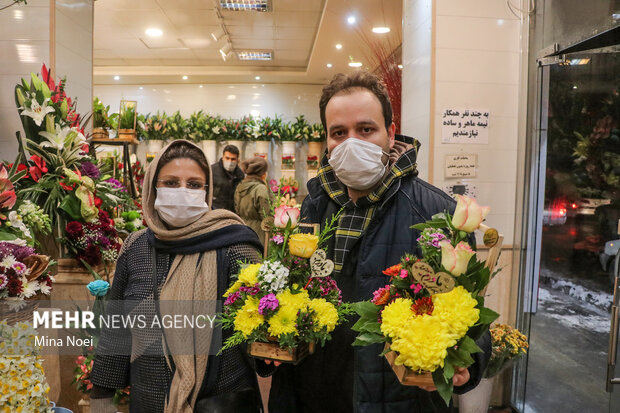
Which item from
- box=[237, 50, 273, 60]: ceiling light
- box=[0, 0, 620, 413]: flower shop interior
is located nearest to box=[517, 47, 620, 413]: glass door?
box=[0, 0, 620, 413]: flower shop interior

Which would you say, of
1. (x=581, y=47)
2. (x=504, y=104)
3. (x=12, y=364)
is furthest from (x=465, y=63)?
(x=12, y=364)

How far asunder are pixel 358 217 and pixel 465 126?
83.4 inches

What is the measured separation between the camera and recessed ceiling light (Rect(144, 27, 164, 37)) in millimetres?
6684

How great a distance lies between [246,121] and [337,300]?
7840mm

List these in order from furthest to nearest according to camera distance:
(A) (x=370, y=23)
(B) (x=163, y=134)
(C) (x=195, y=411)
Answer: (B) (x=163, y=134)
(A) (x=370, y=23)
(C) (x=195, y=411)

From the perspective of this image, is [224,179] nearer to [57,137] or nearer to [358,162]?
[57,137]

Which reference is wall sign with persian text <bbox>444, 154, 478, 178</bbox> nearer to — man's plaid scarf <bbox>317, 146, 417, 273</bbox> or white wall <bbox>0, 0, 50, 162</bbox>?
man's plaid scarf <bbox>317, 146, 417, 273</bbox>

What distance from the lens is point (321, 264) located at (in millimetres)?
1228

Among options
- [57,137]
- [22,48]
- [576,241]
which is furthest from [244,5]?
[576,241]

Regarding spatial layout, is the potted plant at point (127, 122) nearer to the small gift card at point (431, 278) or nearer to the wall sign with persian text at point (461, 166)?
the wall sign with persian text at point (461, 166)

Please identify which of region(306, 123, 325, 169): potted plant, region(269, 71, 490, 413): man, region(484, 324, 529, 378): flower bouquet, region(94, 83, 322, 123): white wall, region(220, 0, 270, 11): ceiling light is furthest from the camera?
region(94, 83, 322, 123): white wall

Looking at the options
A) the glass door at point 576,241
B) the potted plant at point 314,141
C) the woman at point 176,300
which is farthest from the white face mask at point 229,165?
the woman at point 176,300

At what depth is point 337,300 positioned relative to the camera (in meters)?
1.27

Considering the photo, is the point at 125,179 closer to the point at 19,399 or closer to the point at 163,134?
the point at 19,399
